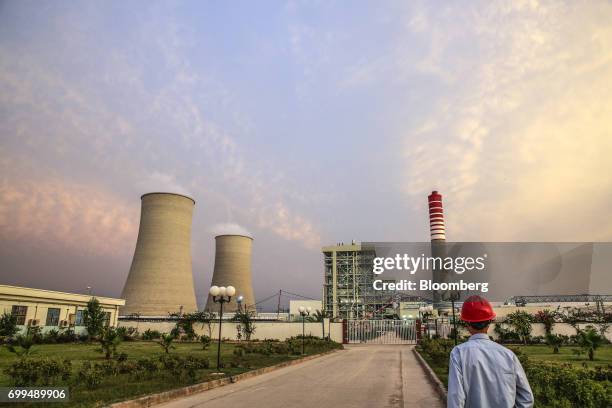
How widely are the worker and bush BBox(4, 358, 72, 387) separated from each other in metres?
9.84

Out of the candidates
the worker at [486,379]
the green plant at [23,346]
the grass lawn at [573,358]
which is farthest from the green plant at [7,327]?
the worker at [486,379]

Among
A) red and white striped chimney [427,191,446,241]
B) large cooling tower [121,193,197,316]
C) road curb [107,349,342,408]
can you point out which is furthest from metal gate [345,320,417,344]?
red and white striped chimney [427,191,446,241]

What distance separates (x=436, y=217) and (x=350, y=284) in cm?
2090

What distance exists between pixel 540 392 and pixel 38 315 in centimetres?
3531

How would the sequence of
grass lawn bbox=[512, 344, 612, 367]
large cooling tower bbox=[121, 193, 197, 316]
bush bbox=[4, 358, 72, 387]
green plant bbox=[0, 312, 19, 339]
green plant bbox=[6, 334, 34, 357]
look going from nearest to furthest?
bush bbox=[4, 358, 72, 387] → green plant bbox=[6, 334, 34, 357] → grass lawn bbox=[512, 344, 612, 367] → green plant bbox=[0, 312, 19, 339] → large cooling tower bbox=[121, 193, 197, 316]

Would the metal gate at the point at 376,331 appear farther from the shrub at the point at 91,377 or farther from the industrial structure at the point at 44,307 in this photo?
the shrub at the point at 91,377

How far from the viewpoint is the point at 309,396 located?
31.9 ft

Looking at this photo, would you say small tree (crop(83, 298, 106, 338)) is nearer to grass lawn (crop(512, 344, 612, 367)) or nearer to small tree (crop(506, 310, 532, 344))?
grass lawn (crop(512, 344, 612, 367))

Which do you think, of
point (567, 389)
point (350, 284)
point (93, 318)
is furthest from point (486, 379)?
point (350, 284)

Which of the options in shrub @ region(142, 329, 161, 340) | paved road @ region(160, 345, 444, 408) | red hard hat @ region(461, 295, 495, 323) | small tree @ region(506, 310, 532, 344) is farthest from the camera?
shrub @ region(142, 329, 161, 340)

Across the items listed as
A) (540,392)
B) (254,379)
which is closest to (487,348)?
(540,392)

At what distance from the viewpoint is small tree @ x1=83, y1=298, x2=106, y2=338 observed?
107 ft

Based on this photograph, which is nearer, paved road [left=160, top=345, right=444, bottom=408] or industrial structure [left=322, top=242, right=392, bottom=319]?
paved road [left=160, top=345, right=444, bottom=408]

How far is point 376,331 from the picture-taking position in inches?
1548
